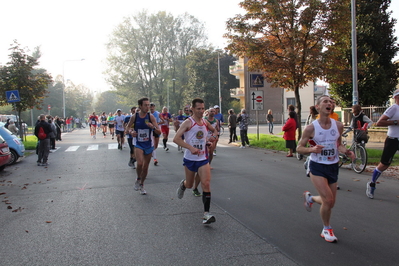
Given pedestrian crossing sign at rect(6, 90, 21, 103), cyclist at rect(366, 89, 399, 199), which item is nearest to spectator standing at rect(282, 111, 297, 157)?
cyclist at rect(366, 89, 399, 199)

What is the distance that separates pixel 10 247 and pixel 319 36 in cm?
1365

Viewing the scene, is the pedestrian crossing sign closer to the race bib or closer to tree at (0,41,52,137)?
tree at (0,41,52,137)

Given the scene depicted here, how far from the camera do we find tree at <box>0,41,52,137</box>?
65.8ft

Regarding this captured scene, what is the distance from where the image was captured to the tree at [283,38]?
1466 centimetres

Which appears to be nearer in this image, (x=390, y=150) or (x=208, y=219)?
(x=208, y=219)

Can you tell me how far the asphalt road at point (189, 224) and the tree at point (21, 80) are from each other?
12.7m

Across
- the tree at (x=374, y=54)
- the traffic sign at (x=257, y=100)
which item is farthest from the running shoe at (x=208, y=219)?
the tree at (x=374, y=54)

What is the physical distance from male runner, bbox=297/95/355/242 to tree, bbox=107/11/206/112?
157ft

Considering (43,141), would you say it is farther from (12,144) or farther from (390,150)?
(390,150)

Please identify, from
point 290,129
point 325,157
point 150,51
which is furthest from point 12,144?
point 150,51

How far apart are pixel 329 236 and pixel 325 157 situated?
0.94m

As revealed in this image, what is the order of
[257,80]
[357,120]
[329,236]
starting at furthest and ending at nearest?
[257,80] → [357,120] → [329,236]

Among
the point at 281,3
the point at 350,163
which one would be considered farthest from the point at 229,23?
the point at 350,163

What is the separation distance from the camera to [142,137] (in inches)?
299
